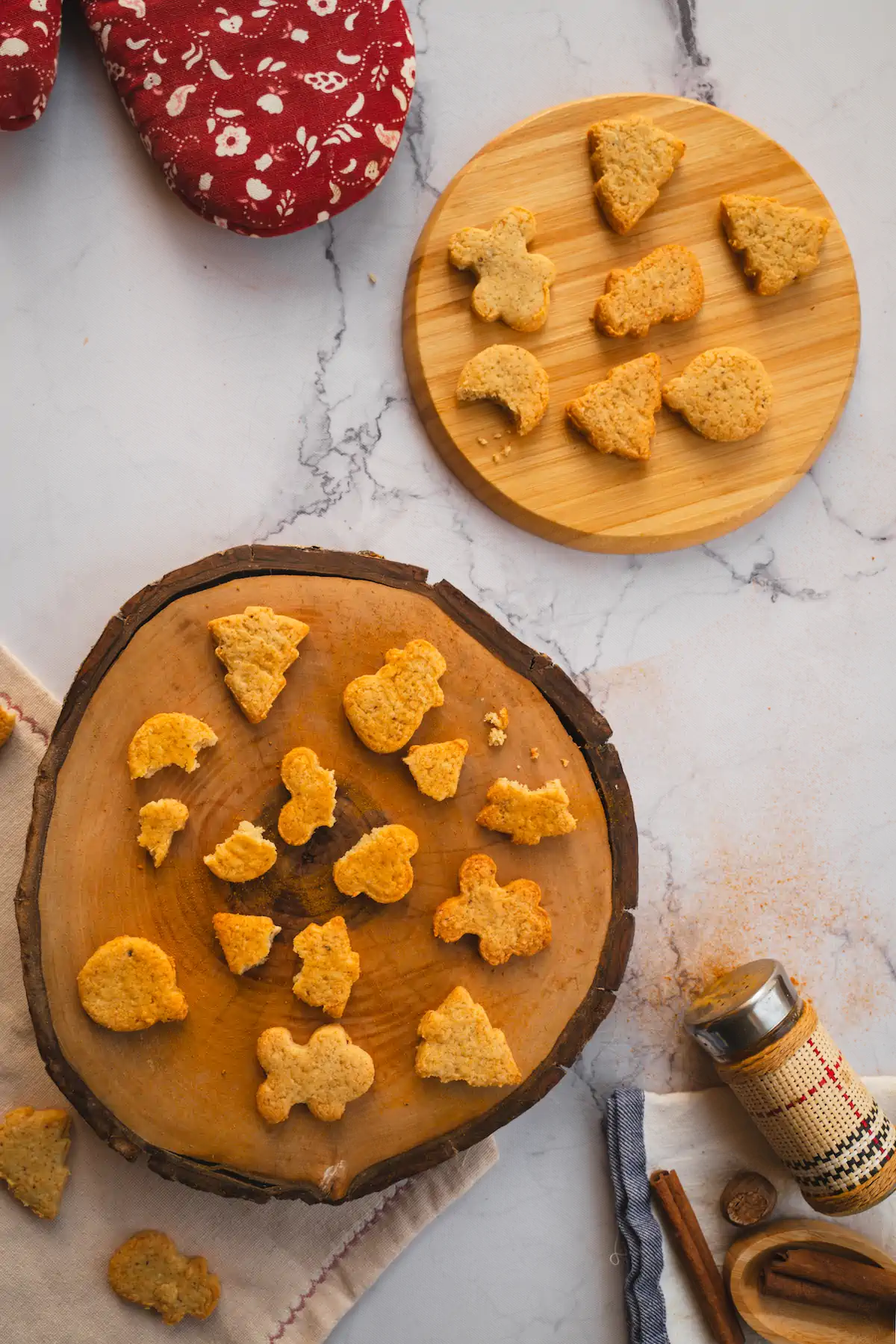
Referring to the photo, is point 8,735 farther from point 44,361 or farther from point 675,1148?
point 675,1148

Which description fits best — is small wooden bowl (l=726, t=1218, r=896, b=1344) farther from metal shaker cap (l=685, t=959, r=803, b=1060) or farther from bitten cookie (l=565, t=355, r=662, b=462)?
bitten cookie (l=565, t=355, r=662, b=462)

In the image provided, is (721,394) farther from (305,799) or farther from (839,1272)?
(839,1272)

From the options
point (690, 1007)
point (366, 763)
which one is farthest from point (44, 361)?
point (690, 1007)

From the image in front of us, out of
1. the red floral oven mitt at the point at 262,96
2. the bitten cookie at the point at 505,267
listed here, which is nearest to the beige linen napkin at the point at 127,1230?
the red floral oven mitt at the point at 262,96

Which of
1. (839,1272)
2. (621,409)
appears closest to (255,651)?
(621,409)

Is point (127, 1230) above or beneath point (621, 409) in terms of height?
→ beneath

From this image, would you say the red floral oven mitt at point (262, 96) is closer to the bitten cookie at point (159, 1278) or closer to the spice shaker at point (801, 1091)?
the spice shaker at point (801, 1091)
